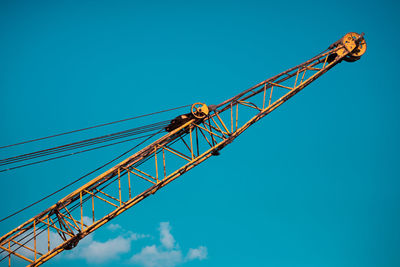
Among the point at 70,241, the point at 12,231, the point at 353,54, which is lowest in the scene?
the point at 70,241

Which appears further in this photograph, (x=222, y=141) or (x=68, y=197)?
(x=222, y=141)

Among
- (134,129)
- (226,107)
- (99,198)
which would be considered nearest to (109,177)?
(99,198)

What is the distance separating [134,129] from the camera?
104 feet

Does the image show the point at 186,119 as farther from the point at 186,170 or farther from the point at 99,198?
the point at 99,198

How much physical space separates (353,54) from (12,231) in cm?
2515

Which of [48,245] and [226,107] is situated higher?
[226,107]

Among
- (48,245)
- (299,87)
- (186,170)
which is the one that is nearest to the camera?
(48,245)

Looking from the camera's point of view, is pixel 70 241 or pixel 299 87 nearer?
pixel 70 241

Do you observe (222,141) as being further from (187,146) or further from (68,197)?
(68,197)

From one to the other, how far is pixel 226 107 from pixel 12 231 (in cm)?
1446

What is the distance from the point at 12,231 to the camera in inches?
1127

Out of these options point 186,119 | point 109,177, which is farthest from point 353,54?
point 109,177

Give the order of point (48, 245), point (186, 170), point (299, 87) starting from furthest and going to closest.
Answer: point (299, 87), point (186, 170), point (48, 245)

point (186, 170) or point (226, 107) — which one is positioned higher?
point (226, 107)
